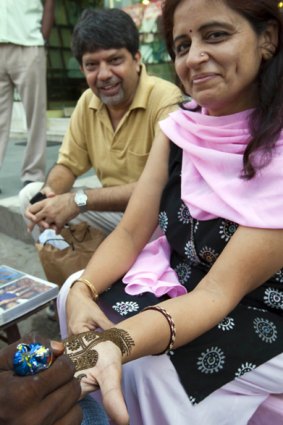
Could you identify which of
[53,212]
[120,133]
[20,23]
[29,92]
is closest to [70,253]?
[53,212]

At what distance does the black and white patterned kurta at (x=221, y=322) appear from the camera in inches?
46.5

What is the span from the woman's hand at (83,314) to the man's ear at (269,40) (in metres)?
0.96

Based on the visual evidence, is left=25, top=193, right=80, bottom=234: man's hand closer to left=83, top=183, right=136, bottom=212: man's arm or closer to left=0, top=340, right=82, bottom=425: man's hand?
left=83, top=183, right=136, bottom=212: man's arm

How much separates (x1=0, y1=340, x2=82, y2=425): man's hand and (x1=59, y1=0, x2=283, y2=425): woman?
16cm

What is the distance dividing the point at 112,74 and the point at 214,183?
3.78ft

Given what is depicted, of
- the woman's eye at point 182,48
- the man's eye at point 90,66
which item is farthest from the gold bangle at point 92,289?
the man's eye at point 90,66

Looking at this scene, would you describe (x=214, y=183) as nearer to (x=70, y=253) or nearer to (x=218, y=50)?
(x=218, y=50)

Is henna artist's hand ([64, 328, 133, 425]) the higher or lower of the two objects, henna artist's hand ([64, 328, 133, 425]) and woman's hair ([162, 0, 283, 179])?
the lower

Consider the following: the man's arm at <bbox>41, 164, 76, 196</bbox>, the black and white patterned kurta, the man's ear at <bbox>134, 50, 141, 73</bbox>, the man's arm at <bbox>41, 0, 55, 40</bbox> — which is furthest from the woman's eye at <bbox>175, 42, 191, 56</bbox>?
the man's arm at <bbox>41, 0, 55, 40</bbox>

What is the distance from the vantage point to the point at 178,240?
1461mm

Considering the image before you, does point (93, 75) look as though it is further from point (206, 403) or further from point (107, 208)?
point (206, 403)

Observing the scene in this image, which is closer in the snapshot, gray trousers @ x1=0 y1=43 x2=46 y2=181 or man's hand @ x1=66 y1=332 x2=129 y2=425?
man's hand @ x1=66 y1=332 x2=129 y2=425

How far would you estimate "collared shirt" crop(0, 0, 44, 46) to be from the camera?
3.58 metres

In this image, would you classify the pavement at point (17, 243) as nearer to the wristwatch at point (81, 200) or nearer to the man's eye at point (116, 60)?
the wristwatch at point (81, 200)
